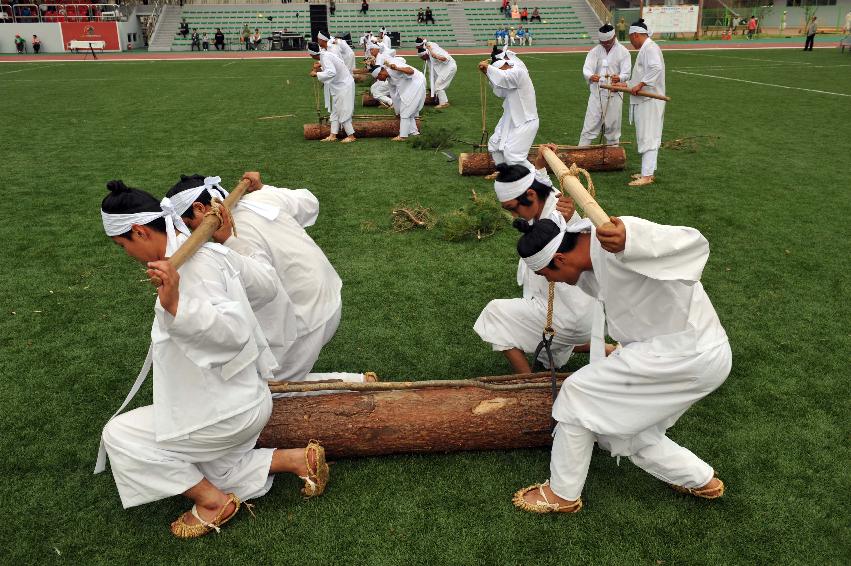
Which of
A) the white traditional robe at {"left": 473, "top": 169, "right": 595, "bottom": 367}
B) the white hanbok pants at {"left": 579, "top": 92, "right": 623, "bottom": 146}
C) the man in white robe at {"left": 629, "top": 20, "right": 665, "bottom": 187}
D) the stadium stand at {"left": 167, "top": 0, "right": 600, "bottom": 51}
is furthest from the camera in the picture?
the stadium stand at {"left": 167, "top": 0, "right": 600, "bottom": 51}

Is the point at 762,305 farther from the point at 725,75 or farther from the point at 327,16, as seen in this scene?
the point at 327,16

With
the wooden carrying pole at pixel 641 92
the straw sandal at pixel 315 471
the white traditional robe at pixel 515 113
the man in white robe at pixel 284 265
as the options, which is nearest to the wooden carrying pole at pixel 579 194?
the man in white robe at pixel 284 265

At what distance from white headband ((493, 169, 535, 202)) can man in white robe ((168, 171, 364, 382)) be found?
1.08 m

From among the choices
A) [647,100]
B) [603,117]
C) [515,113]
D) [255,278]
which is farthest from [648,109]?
[255,278]

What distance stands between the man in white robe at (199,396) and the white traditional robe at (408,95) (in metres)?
8.80

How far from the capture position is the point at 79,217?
7383 millimetres

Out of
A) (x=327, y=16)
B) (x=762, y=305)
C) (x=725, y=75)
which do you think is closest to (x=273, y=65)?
(x=327, y=16)

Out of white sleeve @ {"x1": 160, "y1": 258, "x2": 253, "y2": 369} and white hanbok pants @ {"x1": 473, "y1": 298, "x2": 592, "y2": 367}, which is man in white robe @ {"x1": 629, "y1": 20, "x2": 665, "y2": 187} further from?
white sleeve @ {"x1": 160, "y1": 258, "x2": 253, "y2": 369}

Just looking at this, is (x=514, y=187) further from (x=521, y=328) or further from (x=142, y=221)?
(x=142, y=221)

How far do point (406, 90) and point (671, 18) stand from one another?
29.1 metres

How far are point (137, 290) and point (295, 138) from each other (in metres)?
6.71

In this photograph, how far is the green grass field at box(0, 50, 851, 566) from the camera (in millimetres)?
2924

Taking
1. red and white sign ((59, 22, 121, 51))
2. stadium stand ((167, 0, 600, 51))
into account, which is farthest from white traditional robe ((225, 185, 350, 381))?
red and white sign ((59, 22, 121, 51))

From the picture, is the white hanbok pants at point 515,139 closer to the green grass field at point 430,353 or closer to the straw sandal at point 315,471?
the green grass field at point 430,353
